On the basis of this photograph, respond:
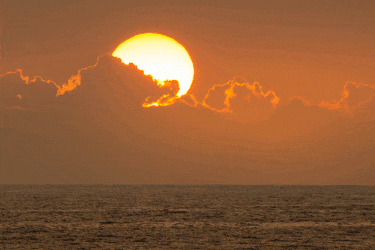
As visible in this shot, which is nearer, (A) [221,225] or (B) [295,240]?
(B) [295,240]

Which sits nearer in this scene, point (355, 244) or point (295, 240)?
point (355, 244)

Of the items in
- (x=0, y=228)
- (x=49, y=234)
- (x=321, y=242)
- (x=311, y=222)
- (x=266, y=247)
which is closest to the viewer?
(x=266, y=247)

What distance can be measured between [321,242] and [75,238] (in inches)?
906

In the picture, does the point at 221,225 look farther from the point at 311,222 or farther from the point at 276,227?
the point at 311,222

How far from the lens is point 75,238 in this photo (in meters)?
53.7

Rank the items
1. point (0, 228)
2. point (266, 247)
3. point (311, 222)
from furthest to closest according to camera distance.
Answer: point (311, 222), point (0, 228), point (266, 247)

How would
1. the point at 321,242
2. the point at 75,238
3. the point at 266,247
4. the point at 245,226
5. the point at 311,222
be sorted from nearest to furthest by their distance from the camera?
the point at 266,247 < the point at 321,242 < the point at 75,238 < the point at 245,226 < the point at 311,222

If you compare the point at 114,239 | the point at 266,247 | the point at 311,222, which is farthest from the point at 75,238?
the point at 311,222

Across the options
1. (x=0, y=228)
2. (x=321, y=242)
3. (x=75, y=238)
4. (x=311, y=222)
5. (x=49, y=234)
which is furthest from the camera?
(x=311, y=222)

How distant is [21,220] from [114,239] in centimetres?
2806

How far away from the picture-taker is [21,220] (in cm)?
7619

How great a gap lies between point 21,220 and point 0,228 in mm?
13444

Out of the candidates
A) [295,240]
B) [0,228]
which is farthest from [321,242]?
[0,228]

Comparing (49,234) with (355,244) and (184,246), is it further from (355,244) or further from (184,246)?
(355,244)
